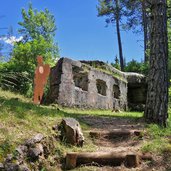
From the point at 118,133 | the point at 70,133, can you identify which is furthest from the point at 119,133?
the point at 70,133

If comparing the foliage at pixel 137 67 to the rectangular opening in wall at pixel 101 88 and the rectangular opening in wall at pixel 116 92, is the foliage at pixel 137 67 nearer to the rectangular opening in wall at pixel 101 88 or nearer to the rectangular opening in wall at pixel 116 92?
the rectangular opening in wall at pixel 116 92

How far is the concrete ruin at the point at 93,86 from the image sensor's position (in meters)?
10.9

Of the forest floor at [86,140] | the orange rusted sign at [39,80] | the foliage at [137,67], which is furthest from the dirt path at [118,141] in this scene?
the foliage at [137,67]

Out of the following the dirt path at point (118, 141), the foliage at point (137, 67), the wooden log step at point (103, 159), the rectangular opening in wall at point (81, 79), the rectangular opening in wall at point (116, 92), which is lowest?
the wooden log step at point (103, 159)

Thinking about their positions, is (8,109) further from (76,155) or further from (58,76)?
(58,76)

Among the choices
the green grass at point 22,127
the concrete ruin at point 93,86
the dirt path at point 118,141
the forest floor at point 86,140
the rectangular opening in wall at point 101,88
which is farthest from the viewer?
the rectangular opening in wall at point 101,88

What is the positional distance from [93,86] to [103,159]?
770 centimetres

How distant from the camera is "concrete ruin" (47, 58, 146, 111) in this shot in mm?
10906

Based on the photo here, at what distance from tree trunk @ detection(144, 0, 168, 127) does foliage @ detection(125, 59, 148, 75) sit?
507 inches

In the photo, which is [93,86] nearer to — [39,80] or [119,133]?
[39,80]

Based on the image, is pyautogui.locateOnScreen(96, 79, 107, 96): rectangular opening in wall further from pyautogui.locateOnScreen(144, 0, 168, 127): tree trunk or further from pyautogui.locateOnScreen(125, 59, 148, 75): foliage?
pyautogui.locateOnScreen(125, 59, 148, 75): foliage

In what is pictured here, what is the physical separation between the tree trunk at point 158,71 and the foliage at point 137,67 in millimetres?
12888

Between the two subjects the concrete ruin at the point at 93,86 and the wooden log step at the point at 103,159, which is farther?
the concrete ruin at the point at 93,86

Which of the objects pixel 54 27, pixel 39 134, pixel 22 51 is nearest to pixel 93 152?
pixel 39 134
